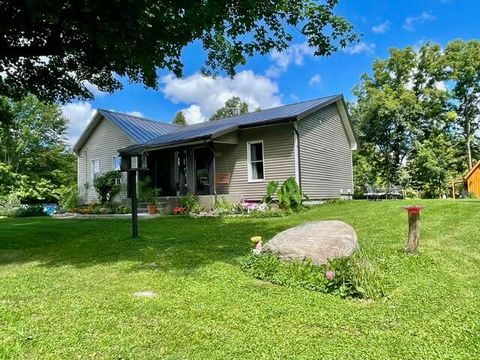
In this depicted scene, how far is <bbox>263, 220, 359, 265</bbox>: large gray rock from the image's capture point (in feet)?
18.5

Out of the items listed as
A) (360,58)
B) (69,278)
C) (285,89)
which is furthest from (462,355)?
(285,89)

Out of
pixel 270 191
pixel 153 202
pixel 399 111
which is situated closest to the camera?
pixel 270 191

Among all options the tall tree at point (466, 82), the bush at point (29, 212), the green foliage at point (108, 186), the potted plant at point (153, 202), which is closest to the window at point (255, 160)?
the potted plant at point (153, 202)

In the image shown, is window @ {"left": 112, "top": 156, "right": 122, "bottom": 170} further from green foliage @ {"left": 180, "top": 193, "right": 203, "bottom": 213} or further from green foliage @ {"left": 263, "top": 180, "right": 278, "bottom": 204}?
green foliage @ {"left": 263, "top": 180, "right": 278, "bottom": 204}

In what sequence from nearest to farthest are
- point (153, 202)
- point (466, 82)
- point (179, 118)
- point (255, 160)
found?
point (255, 160) → point (153, 202) → point (466, 82) → point (179, 118)

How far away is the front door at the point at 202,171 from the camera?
695 inches

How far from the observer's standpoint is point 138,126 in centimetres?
2256

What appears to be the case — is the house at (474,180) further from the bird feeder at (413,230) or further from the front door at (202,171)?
the bird feeder at (413,230)

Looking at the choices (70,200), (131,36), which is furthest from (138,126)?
(131,36)

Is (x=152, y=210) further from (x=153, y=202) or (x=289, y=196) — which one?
(x=289, y=196)

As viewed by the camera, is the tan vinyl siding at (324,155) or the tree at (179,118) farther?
the tree at (179,118)

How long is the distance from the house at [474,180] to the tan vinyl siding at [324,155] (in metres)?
7.49

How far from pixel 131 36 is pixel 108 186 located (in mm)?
14416

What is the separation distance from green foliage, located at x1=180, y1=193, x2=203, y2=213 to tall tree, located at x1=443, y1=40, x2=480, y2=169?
921 inches
